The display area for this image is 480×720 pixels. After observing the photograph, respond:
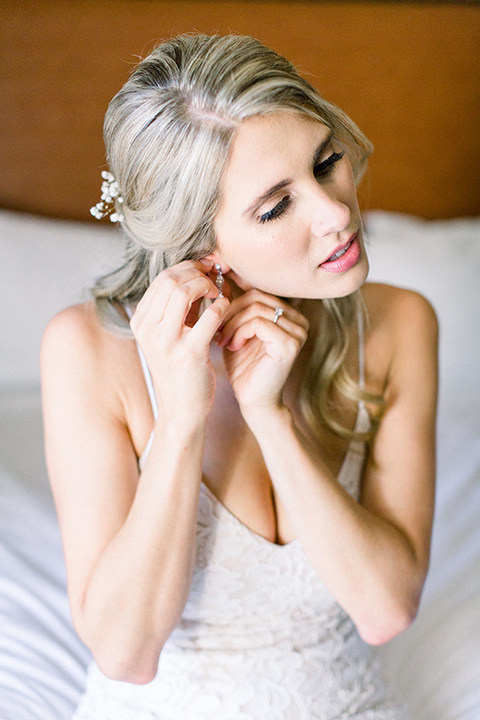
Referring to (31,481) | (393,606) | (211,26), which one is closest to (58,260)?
(31,481)

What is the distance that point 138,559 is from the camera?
3.25 ft

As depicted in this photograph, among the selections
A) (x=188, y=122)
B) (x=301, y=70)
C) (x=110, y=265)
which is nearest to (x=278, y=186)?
(x=188, y=122)

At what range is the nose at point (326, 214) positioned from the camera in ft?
3.13

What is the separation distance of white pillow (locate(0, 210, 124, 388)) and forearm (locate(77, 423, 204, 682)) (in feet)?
3.47

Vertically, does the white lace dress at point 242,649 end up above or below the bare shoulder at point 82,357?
below

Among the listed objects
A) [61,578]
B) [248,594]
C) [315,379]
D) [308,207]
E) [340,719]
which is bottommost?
[61,578]

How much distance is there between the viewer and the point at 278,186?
0.94 meters

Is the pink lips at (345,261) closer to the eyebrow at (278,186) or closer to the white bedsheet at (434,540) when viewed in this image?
the eyebrow at (278,186)

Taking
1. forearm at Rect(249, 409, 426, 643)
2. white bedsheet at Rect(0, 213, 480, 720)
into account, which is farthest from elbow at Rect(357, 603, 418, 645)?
white bedsheet at Rect(0, 213, 480, 720)

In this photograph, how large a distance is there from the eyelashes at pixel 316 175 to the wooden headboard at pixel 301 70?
128 cm

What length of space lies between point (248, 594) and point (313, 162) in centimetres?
68

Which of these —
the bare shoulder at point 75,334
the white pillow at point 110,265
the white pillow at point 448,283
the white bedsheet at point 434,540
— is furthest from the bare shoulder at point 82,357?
the white pillow at point 448,283

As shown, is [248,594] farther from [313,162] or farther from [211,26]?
[211,26]

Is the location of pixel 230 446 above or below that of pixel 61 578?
above
